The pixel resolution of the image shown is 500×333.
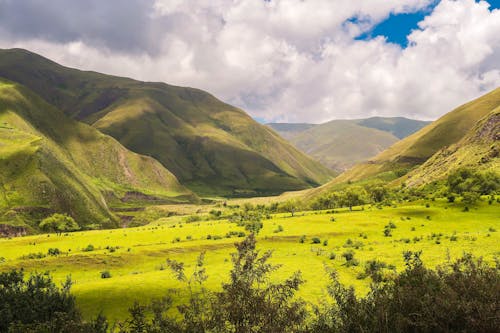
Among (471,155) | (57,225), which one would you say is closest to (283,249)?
(57,225)

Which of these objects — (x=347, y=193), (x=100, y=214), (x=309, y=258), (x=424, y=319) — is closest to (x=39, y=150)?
(x=100, y=214)

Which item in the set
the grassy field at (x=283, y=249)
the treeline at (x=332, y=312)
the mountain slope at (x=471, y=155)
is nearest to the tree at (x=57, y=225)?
the grassy field at (x=283, y=249)

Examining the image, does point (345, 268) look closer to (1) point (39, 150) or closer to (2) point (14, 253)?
(2) point (14, 253)

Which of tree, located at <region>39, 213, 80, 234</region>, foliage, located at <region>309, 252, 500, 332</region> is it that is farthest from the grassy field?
tree, located at <region>39, 213, 80, 234</region>

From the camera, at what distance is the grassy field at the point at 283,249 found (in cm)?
3531

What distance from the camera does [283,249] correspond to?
63344 mm

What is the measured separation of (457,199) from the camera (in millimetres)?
89188

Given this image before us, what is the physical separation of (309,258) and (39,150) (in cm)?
19421

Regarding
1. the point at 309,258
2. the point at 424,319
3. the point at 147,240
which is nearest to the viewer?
the point at 424,319

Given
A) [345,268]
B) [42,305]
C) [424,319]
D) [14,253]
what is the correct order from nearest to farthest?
[424,319] < [42,305] < [345,268] < [14,253]

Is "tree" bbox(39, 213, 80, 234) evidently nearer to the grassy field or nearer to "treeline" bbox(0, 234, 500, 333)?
the grassy field

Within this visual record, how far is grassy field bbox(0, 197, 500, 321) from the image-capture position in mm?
35312

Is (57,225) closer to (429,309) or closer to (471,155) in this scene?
(429,309)

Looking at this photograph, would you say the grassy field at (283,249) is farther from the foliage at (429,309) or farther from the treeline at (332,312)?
the foliage at (429,309)
